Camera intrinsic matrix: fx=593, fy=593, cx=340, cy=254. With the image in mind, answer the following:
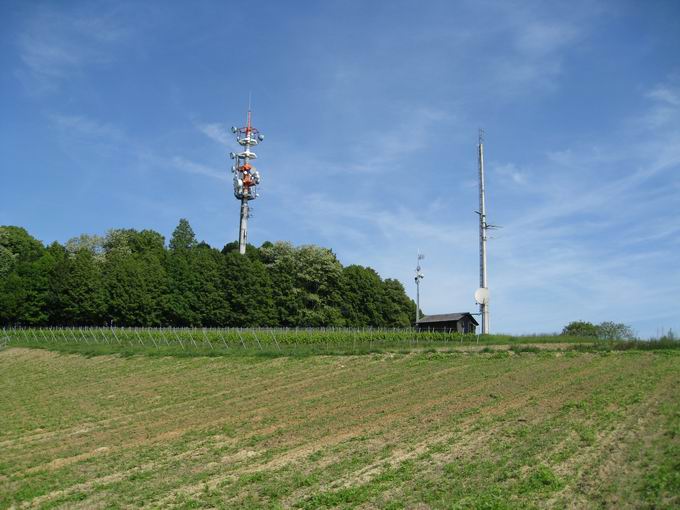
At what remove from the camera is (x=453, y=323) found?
68438 mm

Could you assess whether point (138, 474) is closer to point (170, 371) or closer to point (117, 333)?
point (170, 371)

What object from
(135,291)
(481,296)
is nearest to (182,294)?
(135,291)

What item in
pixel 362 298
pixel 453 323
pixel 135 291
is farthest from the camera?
pixel 362 298

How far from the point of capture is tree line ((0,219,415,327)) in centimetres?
7850

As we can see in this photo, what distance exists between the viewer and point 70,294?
78062 millimetres

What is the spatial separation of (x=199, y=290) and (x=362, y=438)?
216ft

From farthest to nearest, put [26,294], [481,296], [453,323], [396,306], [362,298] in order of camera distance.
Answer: [396,306] → [362,298] → [26,294] → [453,323] → [481,296]

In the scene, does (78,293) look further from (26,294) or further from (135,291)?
(26,294)

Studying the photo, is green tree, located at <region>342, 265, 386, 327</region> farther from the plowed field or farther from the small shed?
the plowed field

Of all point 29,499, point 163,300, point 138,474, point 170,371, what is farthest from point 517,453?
point 163,300

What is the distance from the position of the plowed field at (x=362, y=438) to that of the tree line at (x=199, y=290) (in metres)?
45.3

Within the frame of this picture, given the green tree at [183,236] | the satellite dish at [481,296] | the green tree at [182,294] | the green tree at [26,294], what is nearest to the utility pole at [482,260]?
the satellite dish at [481,296]

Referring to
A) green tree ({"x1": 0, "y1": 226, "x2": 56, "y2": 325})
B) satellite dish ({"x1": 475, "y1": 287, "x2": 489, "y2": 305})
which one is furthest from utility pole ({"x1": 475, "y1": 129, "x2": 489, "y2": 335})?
green tree ({"x1": 0, "y1": 226, "x2": 56, "y2": 325})

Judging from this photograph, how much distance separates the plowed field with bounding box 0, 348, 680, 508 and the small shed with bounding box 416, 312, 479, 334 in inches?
1321
